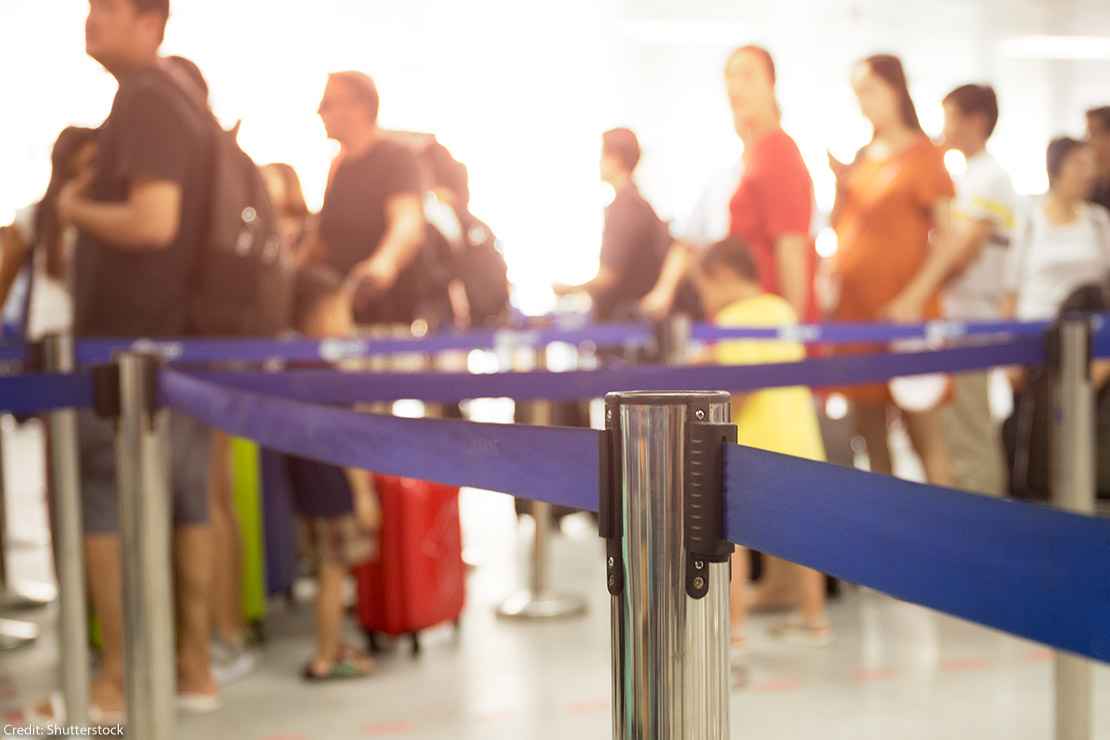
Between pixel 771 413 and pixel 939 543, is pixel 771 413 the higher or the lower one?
the lower one

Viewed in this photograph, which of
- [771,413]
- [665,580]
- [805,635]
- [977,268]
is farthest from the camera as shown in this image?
[977,268]

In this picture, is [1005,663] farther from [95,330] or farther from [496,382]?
[95,330]

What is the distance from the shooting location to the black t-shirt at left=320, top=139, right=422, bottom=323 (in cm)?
434

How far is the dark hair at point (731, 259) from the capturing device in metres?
3.87

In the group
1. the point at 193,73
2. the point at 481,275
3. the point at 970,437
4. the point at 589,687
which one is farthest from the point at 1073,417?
the point at 481,275

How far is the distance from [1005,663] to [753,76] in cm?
214

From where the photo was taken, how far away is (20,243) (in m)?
4.30

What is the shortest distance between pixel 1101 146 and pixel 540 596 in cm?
360

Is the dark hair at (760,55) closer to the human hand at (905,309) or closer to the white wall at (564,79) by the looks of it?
the human hand at (905,309)

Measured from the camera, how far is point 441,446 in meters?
1.52

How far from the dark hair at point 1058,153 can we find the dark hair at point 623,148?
1.83 meters

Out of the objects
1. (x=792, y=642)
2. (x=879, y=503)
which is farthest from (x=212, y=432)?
(x=879, y=503)

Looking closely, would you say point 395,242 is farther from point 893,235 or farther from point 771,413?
point 893,235

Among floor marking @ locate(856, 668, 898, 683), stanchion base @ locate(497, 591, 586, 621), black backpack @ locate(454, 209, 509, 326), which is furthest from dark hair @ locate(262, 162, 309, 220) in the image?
floor marking @ locate(856, 668, 898, 683)
